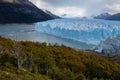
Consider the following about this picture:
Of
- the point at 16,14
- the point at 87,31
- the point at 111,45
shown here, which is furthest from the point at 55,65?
the point at 16,14

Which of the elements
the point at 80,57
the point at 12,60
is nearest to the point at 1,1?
the point at 80,57

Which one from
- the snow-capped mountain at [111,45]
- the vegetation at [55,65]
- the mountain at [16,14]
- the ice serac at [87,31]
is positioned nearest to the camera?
the vegetation at [55,65]

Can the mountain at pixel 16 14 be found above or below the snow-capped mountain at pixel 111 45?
above

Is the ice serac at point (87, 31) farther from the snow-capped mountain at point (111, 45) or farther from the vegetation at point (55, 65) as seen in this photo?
the vegetation at point (55, 65)

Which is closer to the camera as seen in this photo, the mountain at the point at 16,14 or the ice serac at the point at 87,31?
the ice serac at the point at 87,31

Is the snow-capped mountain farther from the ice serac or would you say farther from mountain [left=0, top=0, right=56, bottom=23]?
mountain [left=0, top=0, right=56, bottom=23]

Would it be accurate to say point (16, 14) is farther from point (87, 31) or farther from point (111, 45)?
point (111, 45)

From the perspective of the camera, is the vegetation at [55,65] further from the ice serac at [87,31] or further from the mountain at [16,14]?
the mountain at [16,14]

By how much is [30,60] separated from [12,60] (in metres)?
1.50

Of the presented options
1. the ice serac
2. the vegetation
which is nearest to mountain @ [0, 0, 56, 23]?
the ice serac

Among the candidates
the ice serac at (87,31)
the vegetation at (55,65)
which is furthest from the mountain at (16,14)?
the vegetation at (55,65)

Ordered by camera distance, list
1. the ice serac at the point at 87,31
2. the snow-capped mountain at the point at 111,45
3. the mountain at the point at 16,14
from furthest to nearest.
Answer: the mountain at the point at 16,14
the ice serac at the point at 87,31
the snow-capped mountain at the point at 111,45

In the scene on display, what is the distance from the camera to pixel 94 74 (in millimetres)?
17219

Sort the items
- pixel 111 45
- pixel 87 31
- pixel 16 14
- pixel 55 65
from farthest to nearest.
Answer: pixel 16 14, pixel 87 31, pixel 111 45, pixel 55 65
